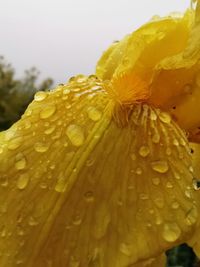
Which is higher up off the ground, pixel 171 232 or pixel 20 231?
pixel 20 231

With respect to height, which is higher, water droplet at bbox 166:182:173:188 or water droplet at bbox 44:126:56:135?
water droplet at bbox 44:126:56:135

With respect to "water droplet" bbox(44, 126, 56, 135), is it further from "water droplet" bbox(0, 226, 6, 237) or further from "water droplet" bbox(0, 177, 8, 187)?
"water droplet" bbox(0, 226, 6, 237)

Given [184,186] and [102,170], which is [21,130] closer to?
[102,170]

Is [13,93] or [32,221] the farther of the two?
[13,93]

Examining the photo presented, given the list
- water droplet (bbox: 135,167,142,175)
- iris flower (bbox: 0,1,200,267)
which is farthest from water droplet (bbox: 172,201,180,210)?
water droplet (bbox: 135,167,142,175)

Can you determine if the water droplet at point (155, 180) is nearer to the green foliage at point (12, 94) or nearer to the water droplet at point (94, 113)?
the water droplet at point (94, 113)

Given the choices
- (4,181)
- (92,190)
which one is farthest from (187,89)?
(4,181)

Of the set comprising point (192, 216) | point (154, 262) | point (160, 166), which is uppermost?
point (160, 166)

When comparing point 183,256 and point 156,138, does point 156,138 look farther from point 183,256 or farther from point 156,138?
point 183,256

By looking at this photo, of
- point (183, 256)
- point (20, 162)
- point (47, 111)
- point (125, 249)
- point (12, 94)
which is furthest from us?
point (12, 94)
